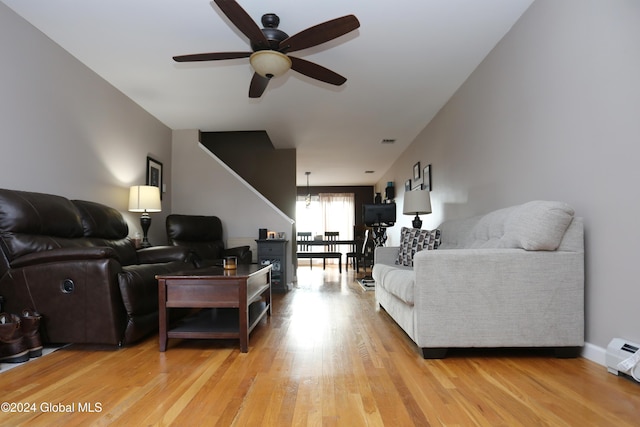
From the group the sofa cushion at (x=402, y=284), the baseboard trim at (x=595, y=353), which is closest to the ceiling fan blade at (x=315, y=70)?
the sofa cushion at (x=402, y=284)

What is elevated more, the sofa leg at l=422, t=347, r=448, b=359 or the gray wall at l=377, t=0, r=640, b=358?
the gray wall at l=377, t=0, r=640, b=358

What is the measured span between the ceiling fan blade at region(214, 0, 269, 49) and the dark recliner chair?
2551mm

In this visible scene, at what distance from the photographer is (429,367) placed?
192 cm

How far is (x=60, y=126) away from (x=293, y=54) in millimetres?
2060

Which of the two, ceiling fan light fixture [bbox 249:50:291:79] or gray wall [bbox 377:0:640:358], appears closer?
gray wall [bbox 377:0:640:358]

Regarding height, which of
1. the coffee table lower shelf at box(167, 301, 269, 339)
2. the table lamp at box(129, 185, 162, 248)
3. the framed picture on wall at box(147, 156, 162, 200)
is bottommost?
the coffee table lower shelf at box(167, 301, 269, 339)

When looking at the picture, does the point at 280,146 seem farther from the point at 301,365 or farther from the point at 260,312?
the point at 301,365

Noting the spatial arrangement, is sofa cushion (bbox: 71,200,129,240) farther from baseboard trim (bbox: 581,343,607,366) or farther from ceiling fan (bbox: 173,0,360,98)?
baseboard trim (bbox: 581,343,607,366)

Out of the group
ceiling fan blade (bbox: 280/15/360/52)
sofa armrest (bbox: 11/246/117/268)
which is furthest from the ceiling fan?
sofa armrest (bbox: 11/246/117/268)

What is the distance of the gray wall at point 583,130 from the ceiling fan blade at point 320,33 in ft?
4.22

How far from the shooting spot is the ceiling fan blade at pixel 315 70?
2.68 m

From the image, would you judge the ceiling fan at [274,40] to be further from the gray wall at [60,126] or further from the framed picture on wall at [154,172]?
the framed picture on wall at [154,172]

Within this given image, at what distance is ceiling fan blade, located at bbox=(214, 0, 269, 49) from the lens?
2037 millimetres

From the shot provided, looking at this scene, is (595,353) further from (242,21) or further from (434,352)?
(242,21)
